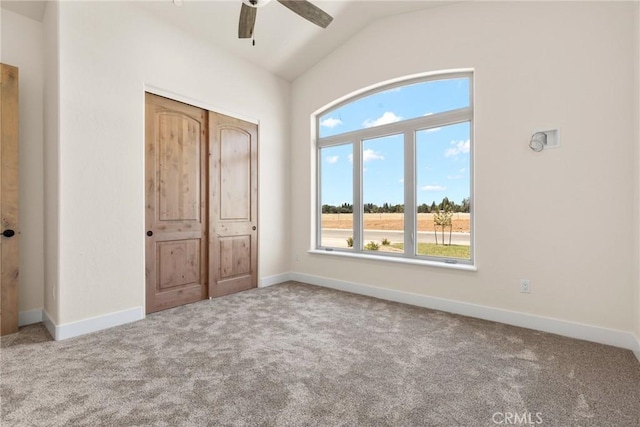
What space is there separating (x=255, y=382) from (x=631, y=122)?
141 inches

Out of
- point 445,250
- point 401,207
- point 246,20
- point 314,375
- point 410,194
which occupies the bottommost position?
point 314,375

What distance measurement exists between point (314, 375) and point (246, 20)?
2923 mm

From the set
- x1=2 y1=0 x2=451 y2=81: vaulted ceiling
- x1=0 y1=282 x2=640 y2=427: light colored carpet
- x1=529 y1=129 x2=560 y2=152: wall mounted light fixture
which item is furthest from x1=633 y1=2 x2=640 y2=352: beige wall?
x1=2 y1=0 x2=451 y2=81: vaulted ceiling

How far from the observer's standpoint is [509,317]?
305cm

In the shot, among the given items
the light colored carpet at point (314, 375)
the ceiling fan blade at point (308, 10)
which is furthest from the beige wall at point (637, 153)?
the ceiling fan blade at point (308, 10)

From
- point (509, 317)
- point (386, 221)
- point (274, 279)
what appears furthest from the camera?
point (274, 279)

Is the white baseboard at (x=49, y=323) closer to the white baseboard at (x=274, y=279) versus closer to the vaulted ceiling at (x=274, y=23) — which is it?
the white baseboard at (x=274, y=279)

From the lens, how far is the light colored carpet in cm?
167

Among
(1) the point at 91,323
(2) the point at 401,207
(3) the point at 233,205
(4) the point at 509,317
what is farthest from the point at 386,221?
(1) the point at 91,323

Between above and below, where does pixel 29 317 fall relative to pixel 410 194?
below

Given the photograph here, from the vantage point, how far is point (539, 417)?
64.9 inches

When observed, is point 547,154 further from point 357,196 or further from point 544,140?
point 357,196

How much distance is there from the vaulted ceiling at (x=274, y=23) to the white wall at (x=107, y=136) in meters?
0.25

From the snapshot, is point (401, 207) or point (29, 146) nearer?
point (29, 146)
